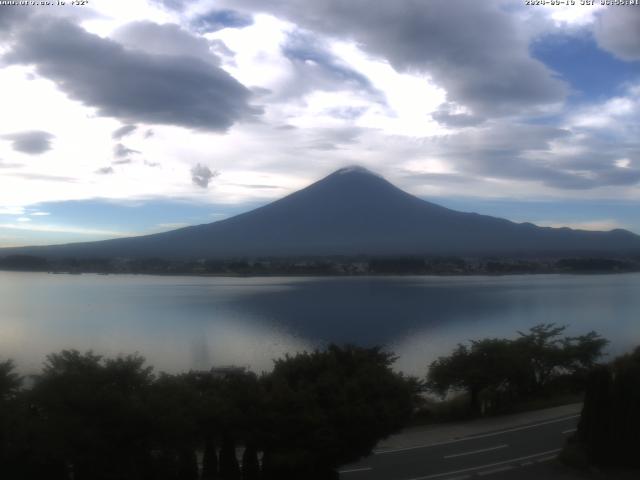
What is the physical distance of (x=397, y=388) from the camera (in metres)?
7.04

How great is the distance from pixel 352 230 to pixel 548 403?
66.6 metres

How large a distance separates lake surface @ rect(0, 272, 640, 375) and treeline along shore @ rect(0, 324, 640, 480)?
23.7ft

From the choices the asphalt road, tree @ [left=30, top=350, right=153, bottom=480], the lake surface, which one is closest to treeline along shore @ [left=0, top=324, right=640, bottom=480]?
tree @ [left=30, top=350, right=153, bottom=480]

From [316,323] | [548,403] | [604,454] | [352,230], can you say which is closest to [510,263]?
[352,230]

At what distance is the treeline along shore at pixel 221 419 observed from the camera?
5.80 m

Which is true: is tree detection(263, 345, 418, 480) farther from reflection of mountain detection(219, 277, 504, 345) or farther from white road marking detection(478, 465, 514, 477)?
reflection of mountain detection(219, 277, 504, 345)

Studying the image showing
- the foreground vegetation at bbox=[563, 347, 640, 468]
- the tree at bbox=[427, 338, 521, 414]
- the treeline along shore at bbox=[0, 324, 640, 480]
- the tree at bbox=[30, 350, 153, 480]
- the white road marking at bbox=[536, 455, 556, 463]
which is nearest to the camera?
the tree at bbox=[30, 350, 153, 480]

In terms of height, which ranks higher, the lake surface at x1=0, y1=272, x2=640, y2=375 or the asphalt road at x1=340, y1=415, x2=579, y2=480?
the lake surface at x1=0, y1=272, x2=640, y2=375

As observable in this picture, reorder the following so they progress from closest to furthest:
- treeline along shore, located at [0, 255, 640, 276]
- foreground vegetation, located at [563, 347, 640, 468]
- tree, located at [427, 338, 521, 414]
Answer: foreground vegetation, located at [563, 347, 640, 468], tree, located at [427, 338, 521, 414], treeline along shore, located at [0, 255, 640, 276]

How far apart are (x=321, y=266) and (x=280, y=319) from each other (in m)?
32.1

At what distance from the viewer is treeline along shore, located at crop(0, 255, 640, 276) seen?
56.3m

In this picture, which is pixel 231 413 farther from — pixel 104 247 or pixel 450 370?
pixel 104 247

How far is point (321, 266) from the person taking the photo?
186 ft

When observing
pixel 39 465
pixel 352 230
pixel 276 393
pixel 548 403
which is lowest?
pixel 548 403
